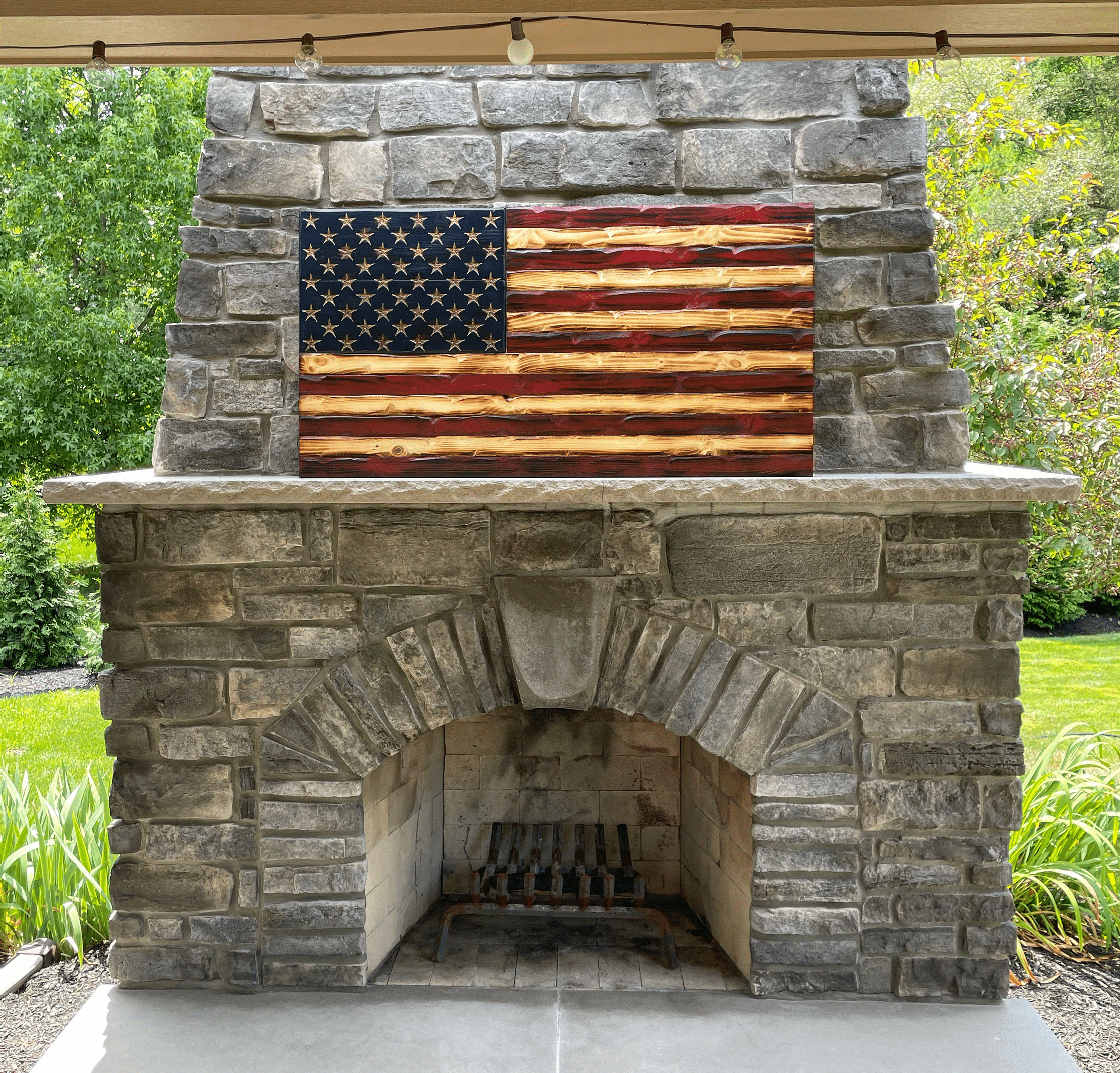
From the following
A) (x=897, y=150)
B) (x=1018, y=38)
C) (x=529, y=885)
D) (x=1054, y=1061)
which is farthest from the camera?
(x=529, y=885)

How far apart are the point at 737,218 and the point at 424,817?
2.90 m

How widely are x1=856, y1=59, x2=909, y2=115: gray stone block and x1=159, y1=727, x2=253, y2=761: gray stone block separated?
3.10 metres

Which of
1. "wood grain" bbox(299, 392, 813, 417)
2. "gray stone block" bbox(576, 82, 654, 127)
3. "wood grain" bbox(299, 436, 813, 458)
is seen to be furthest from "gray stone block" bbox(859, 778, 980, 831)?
"gray stone block" bbox(576, 82, 654, 127)

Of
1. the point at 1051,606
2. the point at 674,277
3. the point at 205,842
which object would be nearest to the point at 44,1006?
the point at 205,842

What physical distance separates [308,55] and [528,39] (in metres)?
0.54

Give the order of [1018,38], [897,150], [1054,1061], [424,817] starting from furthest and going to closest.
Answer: [424,817] < [897,150] < [1054,1061] < [1018,38]

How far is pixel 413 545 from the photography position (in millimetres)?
3357

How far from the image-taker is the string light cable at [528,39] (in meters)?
2.23

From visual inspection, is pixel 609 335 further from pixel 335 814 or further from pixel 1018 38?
pixel 335 814

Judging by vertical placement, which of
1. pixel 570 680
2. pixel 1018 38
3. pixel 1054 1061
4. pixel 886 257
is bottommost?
pixel 1054 1061

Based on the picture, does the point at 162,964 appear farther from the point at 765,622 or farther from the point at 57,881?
the point at 765,622

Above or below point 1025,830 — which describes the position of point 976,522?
above

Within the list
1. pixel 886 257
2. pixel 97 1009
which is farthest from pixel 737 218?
pixel 97 1009

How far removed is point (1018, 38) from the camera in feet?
7.66
